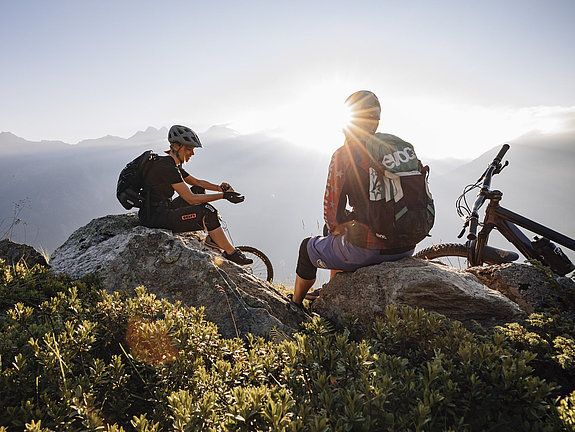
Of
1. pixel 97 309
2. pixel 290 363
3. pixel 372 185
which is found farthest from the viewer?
pixel 372 185

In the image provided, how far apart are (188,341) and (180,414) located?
0.97 m

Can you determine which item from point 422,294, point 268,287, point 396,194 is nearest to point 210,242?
point 268,287

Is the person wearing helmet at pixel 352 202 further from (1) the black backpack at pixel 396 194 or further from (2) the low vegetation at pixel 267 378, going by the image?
(2) the low vegetation at pixel 267 378

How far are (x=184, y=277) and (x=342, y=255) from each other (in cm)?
235

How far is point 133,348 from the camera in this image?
2.70 metres

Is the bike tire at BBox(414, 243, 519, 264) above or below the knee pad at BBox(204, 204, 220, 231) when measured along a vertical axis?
below

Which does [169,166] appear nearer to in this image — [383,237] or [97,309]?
[97,309]

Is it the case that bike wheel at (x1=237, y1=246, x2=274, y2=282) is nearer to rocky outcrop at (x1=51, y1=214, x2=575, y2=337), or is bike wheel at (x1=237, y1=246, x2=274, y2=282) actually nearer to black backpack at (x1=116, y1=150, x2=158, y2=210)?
rocky outcrop at (x1=51, y1=214, x2=575, y2=337)

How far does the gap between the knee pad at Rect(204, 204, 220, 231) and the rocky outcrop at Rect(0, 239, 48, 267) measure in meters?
2.63

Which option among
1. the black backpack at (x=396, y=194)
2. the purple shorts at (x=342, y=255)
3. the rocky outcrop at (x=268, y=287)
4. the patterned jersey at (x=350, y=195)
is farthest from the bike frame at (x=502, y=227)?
the patterned jersey at (x=350, y=195)

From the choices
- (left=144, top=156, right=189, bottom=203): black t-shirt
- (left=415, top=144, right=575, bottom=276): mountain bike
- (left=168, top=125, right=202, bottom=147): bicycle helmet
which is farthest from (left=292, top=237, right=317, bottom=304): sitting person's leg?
(left=168, top=125, right=202, bottom=147): bicycle helmet

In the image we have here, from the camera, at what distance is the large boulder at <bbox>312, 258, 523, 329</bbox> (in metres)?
3.90

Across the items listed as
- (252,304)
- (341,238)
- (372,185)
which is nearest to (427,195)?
(372,185)

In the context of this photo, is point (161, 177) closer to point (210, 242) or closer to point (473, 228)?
point (210, 242)
